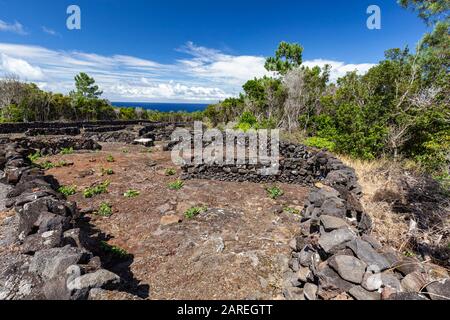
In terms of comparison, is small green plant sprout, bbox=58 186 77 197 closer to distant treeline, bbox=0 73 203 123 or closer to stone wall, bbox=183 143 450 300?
stone wall, bbox=183 143 450 300

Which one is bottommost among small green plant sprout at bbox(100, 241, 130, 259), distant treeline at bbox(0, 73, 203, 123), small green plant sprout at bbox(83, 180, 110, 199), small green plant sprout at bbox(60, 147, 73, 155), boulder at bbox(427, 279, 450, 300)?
small green plant sprout at bbox(100, 241, 130, 259)

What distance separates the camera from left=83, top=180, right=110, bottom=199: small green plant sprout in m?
7.60

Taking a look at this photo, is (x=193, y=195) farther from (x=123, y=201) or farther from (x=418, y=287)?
(x=418, y=287)

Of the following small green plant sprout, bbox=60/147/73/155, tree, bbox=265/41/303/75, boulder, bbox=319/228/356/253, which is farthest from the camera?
tree, bbox=265/41/303/75

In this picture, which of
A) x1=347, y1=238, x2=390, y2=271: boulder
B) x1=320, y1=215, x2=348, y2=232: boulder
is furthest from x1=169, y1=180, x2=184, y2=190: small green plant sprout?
x1=347, y1=238, x2=390, y2=271: boulder

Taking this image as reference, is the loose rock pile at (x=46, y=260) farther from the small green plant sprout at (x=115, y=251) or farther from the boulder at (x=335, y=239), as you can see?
the boulder at (x=335, y=239)

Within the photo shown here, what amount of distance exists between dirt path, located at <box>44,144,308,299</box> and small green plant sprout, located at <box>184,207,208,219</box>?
4.8 inches

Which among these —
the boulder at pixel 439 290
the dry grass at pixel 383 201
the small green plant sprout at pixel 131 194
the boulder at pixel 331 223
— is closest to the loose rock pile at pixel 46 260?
the small green plant sprout at pixel 131 194

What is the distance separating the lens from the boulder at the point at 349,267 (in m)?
2.77

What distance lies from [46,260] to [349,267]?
398cm

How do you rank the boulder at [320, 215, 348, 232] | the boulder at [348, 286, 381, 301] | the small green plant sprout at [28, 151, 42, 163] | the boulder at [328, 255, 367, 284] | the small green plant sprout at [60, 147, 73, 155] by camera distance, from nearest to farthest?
1. the boulder at [348, 286, 381, 301]
2. the boulder at [328, 255, 367, 284]
3. the boulder at [320, 215, 348, 232]
4. the small green plant sprout at [28, 151, 42, 163]
5. the small green plant sprout at [60, 147, 73, 155]

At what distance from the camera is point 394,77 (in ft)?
39.1

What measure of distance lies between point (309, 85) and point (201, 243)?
19897mm

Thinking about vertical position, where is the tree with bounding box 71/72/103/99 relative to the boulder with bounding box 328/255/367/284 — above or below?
above
